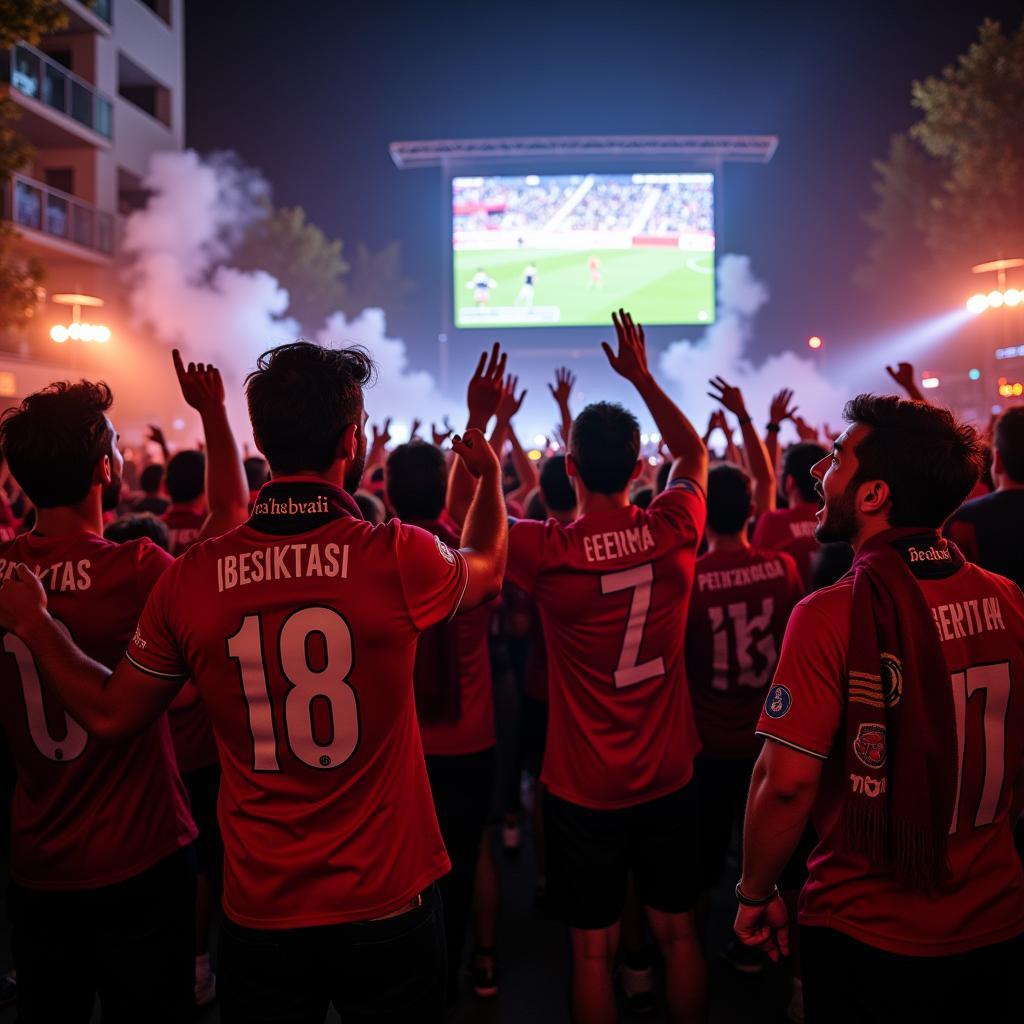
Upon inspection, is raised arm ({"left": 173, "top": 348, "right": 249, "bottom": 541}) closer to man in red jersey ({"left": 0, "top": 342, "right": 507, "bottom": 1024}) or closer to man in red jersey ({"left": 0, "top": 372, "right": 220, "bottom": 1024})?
man in red jersey ({"left": 0, "top": 372, "right": 220, "bottom": 1024})

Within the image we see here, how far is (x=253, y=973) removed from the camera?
189 centimetres

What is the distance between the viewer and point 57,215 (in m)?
17.3

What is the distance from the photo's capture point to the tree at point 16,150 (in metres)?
9.37

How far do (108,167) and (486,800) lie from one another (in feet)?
66.0

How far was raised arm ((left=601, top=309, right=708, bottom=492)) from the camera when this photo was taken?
318 cm

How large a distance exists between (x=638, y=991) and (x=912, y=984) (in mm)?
2015

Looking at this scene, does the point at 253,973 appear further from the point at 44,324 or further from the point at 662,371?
the point at 662,371

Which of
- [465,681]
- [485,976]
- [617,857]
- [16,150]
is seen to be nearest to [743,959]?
[485,976]

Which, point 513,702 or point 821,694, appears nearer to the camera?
point 821,694

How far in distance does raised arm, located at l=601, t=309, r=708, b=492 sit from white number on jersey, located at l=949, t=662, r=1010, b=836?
1.39m

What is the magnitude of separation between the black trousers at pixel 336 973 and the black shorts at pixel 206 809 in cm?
197

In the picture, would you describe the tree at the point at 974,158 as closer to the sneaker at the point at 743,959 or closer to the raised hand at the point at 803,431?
the raised hand at the point at 803,431

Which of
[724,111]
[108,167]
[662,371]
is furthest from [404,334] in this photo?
[724,111]

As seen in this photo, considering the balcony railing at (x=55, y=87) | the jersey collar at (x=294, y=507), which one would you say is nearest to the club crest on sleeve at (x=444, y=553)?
the jersey collar at (x=294, y=507)
